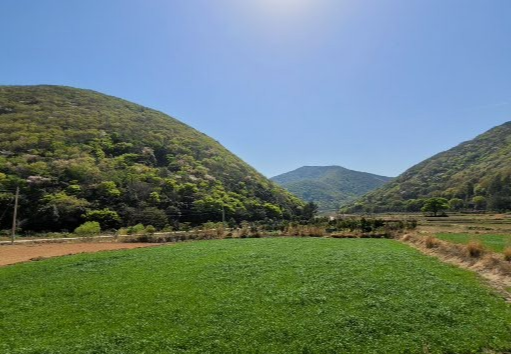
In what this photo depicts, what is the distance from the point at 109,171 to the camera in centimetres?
8306

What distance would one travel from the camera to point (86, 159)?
82.9 meters

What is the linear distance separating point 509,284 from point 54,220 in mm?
66501

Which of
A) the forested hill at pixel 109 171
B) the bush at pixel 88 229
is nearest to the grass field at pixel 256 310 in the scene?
the bush at pixel 88 229

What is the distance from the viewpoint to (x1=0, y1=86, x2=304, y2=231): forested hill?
68.8 meters

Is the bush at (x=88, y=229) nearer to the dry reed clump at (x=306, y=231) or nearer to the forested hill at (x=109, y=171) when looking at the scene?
the forested hill at (x=109, y=171)

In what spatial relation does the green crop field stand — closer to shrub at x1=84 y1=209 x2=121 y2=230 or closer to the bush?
the bush

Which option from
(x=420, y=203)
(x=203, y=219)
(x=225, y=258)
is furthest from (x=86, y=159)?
(x=420, y=203)

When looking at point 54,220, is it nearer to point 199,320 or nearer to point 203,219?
point 203,219

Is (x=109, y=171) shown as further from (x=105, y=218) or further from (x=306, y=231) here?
(x=306, y=231)

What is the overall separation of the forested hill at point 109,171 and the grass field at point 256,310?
49110mm

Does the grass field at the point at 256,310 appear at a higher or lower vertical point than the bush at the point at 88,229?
lower

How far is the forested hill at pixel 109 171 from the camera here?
68.8 m

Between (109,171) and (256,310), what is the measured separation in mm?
76220

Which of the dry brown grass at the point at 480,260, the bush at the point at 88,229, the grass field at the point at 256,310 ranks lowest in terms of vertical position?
the grass field at the point at 256,310
